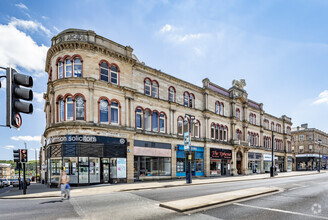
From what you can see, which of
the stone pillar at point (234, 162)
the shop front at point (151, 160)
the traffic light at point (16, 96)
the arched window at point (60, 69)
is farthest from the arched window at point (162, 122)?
the traffic light at point (16, 96)

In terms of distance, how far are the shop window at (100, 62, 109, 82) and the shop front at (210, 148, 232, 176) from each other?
66.3 feet

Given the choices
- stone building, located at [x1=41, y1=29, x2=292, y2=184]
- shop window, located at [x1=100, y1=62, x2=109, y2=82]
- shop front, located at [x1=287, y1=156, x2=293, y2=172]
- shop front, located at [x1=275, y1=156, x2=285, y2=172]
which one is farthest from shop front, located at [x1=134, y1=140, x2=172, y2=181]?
shop front, located at [x1=287, y1=156, x2=293, y2=172]

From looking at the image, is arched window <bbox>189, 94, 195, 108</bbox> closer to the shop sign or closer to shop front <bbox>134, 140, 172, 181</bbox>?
shop front <bbox>134, 140, 172, 181</bbox>

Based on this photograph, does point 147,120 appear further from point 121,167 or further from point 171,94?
point 121,167

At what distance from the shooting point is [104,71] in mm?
23375

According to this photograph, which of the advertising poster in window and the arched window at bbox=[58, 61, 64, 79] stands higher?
the arched window at bbox=[58, 61, 64, 79]

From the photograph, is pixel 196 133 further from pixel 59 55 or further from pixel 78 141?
pixel 59 55

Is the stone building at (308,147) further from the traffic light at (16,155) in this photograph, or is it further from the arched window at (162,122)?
the traffic light at (16,155)

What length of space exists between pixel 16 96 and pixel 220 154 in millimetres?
34917

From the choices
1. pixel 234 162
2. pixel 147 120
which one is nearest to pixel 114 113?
pixel 147 120

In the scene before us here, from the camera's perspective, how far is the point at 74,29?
22219 millimetres

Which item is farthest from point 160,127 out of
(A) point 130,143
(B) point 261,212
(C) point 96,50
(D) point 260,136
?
(D) point 260,136

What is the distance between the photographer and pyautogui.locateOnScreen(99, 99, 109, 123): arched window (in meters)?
22.5

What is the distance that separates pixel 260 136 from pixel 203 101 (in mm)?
20898
